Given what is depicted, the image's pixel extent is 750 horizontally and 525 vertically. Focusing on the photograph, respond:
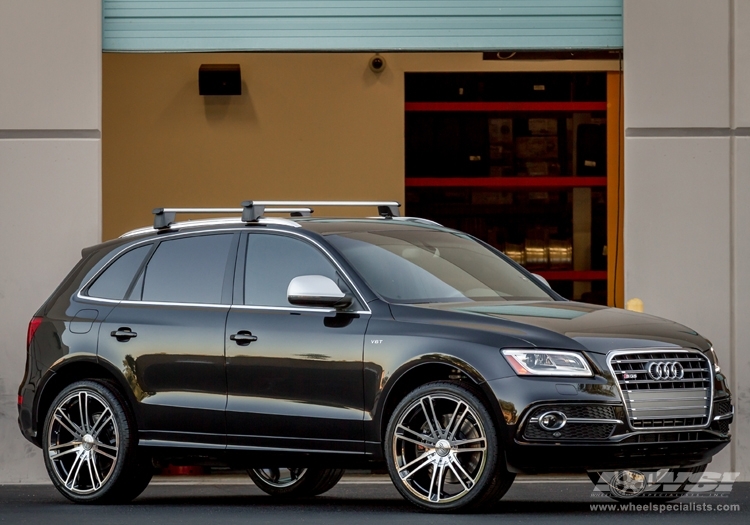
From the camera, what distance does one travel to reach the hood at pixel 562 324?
831 cm

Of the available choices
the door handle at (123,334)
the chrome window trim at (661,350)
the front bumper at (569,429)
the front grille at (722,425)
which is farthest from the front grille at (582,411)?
the door handle at (123,334)

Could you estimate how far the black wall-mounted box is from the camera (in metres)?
15.8

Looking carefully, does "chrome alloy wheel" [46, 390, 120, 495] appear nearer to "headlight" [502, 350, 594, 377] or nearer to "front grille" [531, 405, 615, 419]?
"headlight" [502, 350, 594, 377]

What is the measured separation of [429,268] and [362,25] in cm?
469

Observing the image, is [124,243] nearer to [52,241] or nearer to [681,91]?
[52,241]

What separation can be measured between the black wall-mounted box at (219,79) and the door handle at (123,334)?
20.3 ft

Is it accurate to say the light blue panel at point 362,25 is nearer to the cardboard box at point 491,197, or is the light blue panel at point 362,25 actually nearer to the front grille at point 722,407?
the cardboard box at point 491,197

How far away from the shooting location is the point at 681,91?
13.2 m

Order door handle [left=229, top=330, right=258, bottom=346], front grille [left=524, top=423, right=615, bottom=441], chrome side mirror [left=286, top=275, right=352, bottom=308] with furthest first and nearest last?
door handle [left=229, top=330, right=258, bottom=346] < chrome side mirror [left=286, top=275, right=352, bottom=308] < front grille [left=524, top=423, right=615, bottom=441]

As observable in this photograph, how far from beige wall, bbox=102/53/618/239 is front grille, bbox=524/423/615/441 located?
311 inches

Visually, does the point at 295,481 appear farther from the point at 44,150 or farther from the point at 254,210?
the point at 44,150

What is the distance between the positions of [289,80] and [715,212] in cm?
494

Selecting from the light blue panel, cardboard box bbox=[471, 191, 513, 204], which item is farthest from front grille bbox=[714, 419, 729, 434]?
cardboard box bbox=[471, 191, 513, 204]

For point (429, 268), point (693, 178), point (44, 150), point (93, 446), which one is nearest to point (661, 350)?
point (429, 268)
